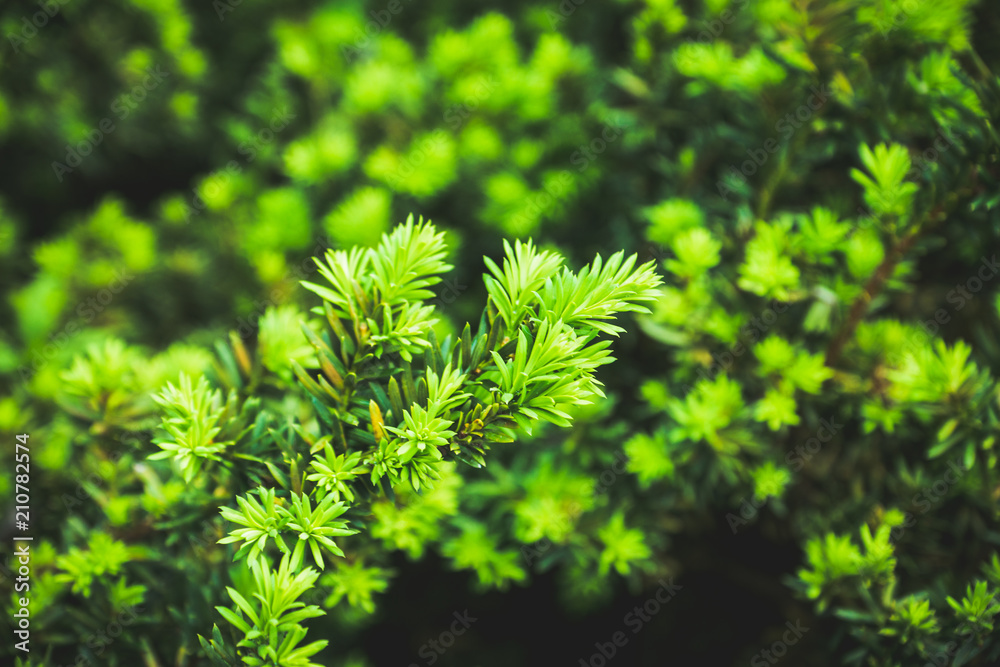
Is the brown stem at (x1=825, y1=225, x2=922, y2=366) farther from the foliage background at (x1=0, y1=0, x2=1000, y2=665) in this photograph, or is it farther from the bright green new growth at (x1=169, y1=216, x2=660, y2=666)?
the bright green new growth at (x1=169, y1=216, x2=660, y2=666)

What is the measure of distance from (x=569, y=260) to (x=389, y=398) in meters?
0.78

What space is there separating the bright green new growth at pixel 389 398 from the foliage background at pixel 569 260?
193 mm

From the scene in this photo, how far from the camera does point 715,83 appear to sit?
4.55 ft

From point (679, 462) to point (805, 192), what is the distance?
0.84 metres

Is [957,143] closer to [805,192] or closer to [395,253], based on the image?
[805,192]

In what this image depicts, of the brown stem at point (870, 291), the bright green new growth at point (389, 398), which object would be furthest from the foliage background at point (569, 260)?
the bright green new growth at point (389, 398)

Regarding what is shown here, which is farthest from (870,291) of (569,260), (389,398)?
(389,398)

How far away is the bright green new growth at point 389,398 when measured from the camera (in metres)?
0.81

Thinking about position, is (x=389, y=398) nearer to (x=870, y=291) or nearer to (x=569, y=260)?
(x=569, y=260)

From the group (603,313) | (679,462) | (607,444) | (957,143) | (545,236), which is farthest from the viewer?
(545,236)

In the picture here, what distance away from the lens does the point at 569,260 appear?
1.53 metres

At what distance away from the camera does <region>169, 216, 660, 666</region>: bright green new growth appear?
0.81m

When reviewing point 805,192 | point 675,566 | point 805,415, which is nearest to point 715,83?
point 805,192

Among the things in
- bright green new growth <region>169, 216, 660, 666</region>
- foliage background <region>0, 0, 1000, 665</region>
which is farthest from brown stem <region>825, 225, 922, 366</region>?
bright green new growth <region>169, 216, 660, 666</region>
